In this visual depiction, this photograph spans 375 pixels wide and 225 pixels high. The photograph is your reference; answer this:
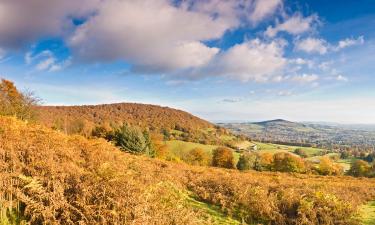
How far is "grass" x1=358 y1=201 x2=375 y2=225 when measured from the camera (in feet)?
33.1

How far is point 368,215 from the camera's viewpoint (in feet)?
36.6

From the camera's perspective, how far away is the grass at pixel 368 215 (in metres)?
10.1

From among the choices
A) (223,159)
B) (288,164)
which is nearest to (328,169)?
(288,164)

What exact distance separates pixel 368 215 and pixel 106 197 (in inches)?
404

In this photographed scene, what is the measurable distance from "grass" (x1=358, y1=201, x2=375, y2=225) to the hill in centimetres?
70

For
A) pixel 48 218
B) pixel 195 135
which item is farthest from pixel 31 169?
pixel 195 135

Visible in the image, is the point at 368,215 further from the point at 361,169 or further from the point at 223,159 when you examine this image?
the point at 361,169

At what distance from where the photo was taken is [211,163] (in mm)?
86875

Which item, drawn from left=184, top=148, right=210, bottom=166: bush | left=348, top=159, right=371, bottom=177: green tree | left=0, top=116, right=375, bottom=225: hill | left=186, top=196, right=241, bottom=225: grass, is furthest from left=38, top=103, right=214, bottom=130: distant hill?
left=186, top=196, right=241, bottom=225: grass

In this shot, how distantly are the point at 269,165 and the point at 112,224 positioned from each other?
80622 millimetres

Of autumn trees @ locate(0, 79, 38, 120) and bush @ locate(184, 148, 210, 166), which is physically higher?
autumn trees @ locate(0, 79, 38, 120)

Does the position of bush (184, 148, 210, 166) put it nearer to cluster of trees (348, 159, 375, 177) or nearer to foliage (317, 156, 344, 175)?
foliage (317, 156, 344, 175)

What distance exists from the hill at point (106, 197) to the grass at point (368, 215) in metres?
0.70

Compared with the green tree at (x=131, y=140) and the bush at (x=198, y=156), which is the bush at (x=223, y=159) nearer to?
the bush at (x=198, y=156)
